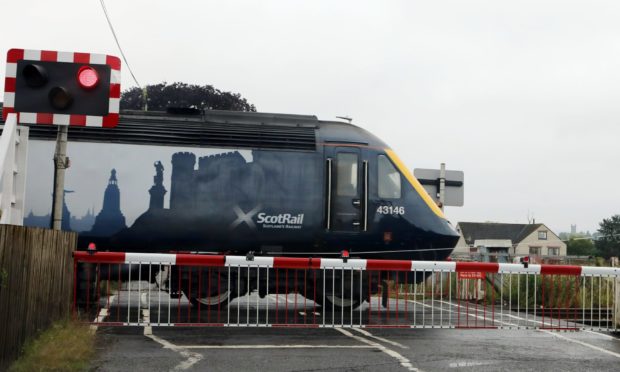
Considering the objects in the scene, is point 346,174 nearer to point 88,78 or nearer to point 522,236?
point 88,78

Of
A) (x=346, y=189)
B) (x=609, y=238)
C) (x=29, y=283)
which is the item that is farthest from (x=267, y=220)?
(x=609, y=238)

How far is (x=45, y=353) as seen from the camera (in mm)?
7047

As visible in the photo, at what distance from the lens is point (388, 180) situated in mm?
14477

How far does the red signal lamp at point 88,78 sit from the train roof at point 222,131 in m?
4.66

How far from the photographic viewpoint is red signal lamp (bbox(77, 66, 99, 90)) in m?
8.98

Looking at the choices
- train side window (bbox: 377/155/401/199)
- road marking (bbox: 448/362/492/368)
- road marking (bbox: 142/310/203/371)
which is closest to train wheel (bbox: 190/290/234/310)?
road marking (bbox: 142/310/203/371)

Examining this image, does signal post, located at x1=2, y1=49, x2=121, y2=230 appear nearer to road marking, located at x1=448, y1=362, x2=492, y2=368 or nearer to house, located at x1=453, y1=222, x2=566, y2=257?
road marking, located at x1=448, y1=362, x2=492, y2=368

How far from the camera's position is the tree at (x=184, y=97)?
53.5 m

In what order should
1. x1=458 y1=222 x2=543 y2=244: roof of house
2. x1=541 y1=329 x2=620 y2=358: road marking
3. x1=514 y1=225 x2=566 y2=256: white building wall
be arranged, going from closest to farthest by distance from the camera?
x1=541 y1=329 x2=620 y2=358: road marking → x1=514 y1=225 x2=566 y2=256: white building wall → x1=458 y1=222 x2=543 y2=244: roof of house

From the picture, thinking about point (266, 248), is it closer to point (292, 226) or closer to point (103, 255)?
point (292, 226)

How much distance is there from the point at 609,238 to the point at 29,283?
113744 millimetres

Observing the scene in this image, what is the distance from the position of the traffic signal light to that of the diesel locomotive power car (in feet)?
14.8

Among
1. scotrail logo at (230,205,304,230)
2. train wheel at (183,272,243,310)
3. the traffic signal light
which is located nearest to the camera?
the traffic signal light

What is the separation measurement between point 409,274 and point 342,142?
9.35 ft
